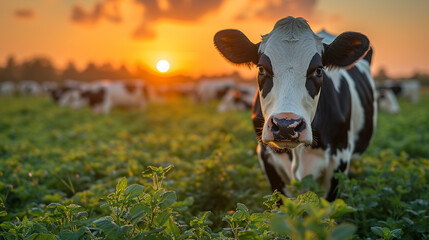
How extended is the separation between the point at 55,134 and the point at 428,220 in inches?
331

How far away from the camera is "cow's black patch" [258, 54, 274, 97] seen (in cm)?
279

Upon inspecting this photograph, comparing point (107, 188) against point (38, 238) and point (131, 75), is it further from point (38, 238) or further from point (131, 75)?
point (131, 75)

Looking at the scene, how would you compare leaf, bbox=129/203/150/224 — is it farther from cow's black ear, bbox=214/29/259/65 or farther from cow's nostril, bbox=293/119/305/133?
cow's black ear, bbox=214/29/259/65

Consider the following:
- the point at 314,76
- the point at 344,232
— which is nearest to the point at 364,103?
the point at 314,76

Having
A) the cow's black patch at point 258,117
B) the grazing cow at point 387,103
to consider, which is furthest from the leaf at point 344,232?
the grazing cow at point 387,103

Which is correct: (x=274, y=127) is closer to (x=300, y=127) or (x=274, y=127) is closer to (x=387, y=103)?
(x=300, y=127)

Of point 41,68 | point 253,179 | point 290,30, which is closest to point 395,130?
point 253,179

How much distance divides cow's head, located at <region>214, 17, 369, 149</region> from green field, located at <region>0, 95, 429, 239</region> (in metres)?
0.55

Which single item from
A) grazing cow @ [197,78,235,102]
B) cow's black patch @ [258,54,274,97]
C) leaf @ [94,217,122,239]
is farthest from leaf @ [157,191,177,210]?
grazing cow @ [197,78,235,102]

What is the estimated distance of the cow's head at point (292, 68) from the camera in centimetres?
244

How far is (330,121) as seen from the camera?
3.26 metres

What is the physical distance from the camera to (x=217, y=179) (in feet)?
12.9

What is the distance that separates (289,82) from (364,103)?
2.07 meters

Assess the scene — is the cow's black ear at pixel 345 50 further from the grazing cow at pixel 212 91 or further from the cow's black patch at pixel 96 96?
the grazing cow at pixel 212 91
